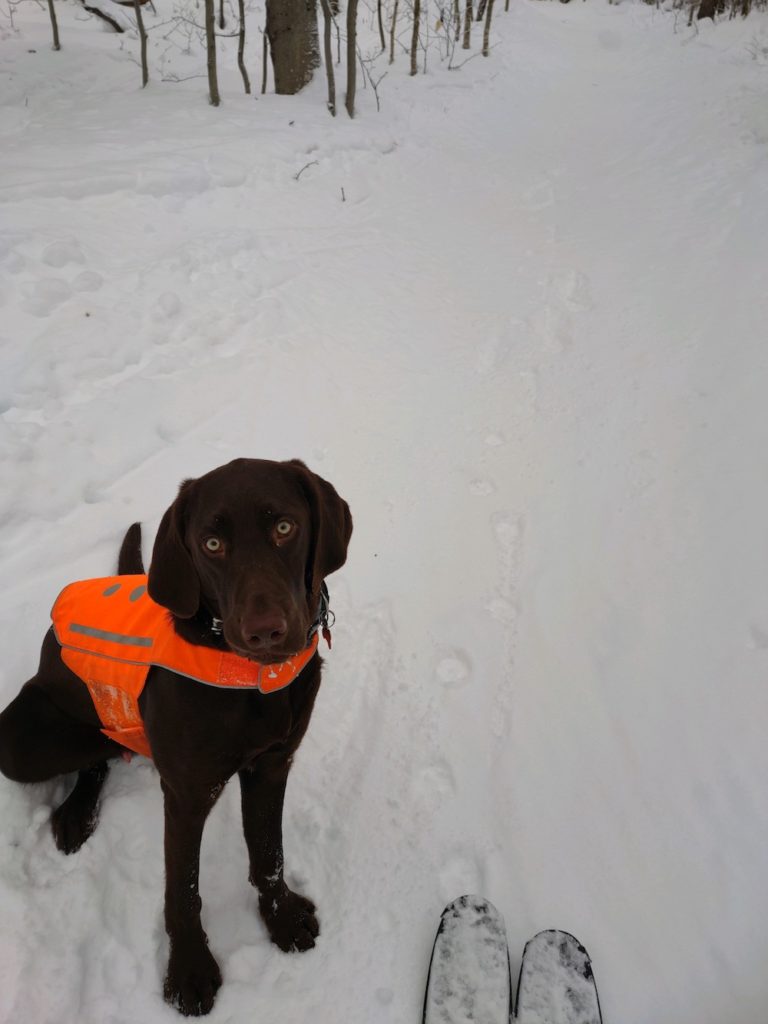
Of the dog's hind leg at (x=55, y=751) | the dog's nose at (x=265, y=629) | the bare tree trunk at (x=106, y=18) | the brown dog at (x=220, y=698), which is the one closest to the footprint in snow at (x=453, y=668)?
the brown dog at (x=220, y=698)

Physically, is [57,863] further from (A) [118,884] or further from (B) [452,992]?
(B) [452,992]

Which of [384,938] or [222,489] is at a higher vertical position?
[222,489]

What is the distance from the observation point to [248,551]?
139 centimetres

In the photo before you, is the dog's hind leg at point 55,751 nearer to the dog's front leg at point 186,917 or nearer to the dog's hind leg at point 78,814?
the dog's hind leg at point 78,814

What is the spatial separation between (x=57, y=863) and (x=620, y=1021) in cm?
164

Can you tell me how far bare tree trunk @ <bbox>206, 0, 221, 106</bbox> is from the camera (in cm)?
576

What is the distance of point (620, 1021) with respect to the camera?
1.66 m

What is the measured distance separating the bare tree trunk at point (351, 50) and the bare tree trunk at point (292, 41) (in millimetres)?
721

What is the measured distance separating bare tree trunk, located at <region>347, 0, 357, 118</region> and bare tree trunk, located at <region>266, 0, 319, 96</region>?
0.72 m

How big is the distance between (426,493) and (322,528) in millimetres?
1746

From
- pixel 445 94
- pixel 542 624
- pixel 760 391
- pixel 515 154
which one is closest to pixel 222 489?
pixel 542 624

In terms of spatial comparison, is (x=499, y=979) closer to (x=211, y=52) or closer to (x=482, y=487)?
(x=482, y=487)

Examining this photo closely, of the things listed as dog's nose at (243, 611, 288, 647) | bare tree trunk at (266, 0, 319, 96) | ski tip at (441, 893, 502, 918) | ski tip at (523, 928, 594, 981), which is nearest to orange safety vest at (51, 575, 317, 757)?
dog's nose at (243, 611, 288, 647)

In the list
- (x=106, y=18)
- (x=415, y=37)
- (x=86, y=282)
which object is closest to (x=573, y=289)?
(x=86, y=282)
